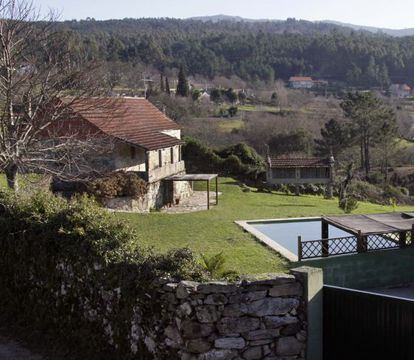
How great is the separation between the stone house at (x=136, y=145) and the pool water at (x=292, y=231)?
7.16 meters

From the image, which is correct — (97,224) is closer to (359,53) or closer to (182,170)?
(182,170)

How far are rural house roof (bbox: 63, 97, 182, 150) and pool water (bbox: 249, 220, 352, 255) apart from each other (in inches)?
327

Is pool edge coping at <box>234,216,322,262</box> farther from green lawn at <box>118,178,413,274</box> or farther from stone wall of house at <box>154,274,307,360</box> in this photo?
stone wall of house at <box>154,274,307,360</box>

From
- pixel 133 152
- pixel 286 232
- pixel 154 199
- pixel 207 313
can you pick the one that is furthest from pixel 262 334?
pixel 133 152

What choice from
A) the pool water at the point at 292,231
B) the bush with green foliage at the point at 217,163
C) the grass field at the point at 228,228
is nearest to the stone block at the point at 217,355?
the grass field at the point at 228,228

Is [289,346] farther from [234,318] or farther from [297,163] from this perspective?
[297,163]

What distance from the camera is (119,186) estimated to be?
25062 mm

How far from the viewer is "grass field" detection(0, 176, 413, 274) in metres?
15.8

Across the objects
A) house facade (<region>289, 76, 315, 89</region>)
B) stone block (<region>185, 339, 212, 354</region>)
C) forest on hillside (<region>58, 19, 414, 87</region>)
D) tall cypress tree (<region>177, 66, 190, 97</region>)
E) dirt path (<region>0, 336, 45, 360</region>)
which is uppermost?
forest on hillside (<region>58, 19, 414, 87</region>)

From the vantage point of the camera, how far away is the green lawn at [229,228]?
1584 cm

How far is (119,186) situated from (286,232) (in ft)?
27.1

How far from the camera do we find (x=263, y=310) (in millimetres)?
7277

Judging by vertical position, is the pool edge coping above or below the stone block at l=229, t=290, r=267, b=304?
below

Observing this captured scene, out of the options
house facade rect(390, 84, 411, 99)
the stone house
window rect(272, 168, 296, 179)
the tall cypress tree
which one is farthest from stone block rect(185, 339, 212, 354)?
house facade rect(390, 84, 411, 99)
